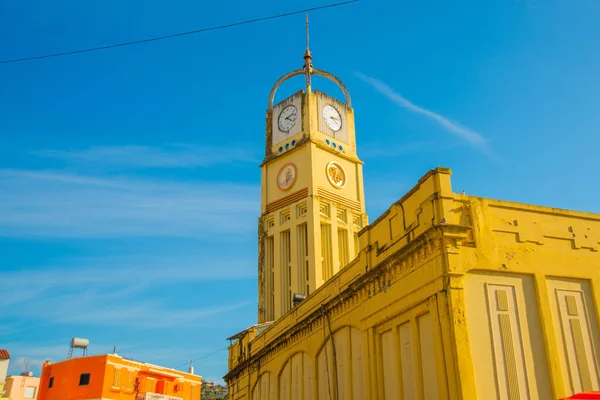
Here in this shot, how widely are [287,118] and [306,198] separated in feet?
25.6

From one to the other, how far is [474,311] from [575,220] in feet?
13.9

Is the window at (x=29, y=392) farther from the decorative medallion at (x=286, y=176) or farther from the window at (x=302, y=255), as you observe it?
the decorative medallion at (x=286, y=176)

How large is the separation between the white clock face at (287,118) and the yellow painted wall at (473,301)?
31209 mm

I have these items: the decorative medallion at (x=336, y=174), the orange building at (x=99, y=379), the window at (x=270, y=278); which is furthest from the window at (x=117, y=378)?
the decorative medallion at (x=336, y=174)

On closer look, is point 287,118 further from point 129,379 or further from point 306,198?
point 129,379

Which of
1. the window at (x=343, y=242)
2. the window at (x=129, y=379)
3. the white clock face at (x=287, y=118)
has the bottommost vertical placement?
the window at (x=129, y=379)

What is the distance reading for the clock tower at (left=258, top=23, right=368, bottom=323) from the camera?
43.8 metres

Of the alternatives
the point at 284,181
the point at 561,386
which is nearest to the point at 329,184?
the point at 284,181

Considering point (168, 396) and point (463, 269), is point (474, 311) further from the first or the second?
point (168, 396)

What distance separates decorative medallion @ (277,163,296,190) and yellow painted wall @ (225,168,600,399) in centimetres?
2823

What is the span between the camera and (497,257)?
48.7 feet

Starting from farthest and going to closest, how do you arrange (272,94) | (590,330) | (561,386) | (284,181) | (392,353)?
1. (272,94)
2. (284,181)
3. (392,353)
4. (590,330)
5. (561,386)

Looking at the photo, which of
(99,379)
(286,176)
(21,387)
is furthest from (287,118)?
(21,387)

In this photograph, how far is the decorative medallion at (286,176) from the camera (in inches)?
1821
